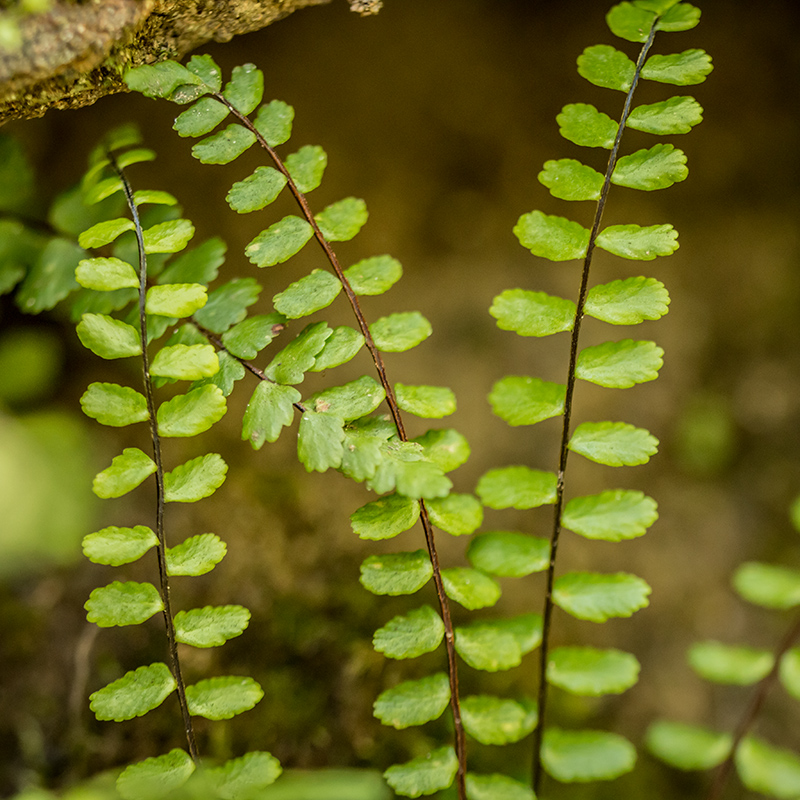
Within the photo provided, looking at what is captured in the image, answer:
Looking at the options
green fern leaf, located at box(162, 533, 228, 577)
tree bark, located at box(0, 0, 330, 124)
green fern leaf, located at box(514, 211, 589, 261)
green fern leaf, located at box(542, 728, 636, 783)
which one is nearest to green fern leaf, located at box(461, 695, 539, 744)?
green fern leaf, located at box(542, 728, 636, 783)

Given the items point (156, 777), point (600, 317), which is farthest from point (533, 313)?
point (156, 777)

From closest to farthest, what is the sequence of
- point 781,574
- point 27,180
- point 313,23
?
point 27,180
point 781,574
point 313,23

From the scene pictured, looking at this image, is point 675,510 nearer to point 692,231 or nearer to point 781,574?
point 781,574

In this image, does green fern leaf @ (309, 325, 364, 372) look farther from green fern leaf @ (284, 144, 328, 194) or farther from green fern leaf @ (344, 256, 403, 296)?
green fern leaf @ (284, 144, 328, 194)

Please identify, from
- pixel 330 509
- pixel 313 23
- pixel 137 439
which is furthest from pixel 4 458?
pixel 313 23

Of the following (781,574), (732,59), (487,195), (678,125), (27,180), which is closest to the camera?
(678,125)
